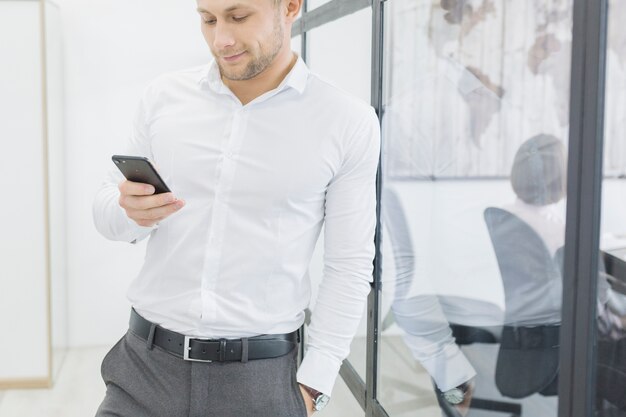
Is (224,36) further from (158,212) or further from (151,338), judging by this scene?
(151,338)

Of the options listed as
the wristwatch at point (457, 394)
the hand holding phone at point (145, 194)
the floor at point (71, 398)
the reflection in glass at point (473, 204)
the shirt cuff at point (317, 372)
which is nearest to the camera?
the hand holding phone at point (145, 194)

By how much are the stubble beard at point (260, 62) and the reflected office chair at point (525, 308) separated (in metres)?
0.60

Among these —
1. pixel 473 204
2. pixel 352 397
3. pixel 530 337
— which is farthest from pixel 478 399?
pixel 352 397

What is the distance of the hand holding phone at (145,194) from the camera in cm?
119

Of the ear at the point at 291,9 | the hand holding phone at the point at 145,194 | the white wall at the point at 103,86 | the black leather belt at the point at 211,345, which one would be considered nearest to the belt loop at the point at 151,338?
the black leather belt at the point at 211,345

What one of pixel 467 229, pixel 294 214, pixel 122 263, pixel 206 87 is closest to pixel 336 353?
pixel 294 214

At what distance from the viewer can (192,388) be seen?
1322 millimetres

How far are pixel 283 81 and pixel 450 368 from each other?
905 mm

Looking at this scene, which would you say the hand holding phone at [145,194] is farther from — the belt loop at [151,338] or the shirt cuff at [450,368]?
the shirt cuff at [450,368]

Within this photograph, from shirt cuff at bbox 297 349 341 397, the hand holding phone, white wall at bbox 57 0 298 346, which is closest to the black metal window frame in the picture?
shirt cuff at bbox 297 349 341 397

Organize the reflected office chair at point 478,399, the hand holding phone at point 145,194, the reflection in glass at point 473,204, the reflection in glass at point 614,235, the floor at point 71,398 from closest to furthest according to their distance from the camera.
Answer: the reflection in glass at point 614,235
the hand holding phone at point 145,194
the reflection in glass at point 473,204
the reflected office chair at point 478,399
the floor at point 71,398

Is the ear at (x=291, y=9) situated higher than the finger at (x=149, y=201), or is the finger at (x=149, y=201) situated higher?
the ear at (x=291, y=9)

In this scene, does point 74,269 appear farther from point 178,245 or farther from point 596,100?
point 596,100

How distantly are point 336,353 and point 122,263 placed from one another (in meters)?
2.70
